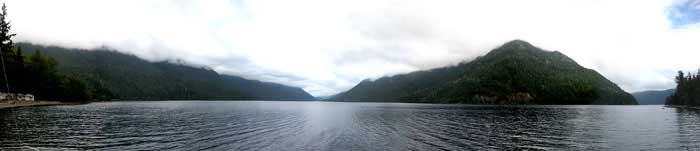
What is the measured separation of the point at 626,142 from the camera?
168 ft

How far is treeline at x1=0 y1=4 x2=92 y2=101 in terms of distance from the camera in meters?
139

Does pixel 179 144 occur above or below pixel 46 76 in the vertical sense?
below

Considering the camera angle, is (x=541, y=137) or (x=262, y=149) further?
(x=541, y=137)

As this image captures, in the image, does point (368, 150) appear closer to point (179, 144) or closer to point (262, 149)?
point (262, 149)

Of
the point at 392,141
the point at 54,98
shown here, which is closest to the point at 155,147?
the point at 392,141

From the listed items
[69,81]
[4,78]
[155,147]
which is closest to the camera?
[155,147]

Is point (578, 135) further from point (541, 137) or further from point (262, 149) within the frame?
point (262, 149)

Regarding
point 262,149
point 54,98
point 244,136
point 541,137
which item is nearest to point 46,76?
point 54,98

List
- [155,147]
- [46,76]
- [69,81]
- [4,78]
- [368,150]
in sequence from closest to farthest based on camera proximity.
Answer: [155,147]
[368,150]
[4,78]
[46,76]
[69,81]

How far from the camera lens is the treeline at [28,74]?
13870 cm

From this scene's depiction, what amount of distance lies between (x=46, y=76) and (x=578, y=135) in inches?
7297

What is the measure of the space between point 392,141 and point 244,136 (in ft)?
62.7

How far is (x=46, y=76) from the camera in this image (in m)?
166

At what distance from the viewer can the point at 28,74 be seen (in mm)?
154625
